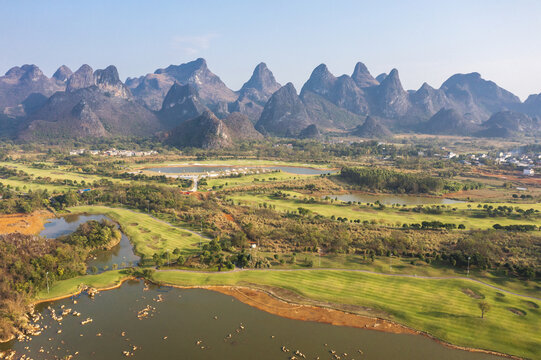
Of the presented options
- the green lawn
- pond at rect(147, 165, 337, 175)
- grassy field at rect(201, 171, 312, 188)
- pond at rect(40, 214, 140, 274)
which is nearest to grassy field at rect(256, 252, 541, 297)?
pond at rect(40, 214, 140, 274)

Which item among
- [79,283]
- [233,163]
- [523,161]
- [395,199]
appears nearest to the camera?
[79,283]

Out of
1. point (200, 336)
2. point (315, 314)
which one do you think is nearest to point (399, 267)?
point (315, 314)

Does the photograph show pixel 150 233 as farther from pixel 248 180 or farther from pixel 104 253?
pixel 248 180

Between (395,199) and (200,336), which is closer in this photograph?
(200,336)

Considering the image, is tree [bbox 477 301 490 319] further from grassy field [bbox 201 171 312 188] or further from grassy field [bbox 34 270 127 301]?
grassy field [bbox 201 171 312 188]

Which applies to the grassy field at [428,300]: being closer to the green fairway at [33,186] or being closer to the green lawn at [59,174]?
the green fairway at [33,186]

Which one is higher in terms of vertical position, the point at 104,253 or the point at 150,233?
the point at 150,233

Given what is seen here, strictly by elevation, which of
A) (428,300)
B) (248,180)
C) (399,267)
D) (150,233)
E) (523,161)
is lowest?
(428,300)

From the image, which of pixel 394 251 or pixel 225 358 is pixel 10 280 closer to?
pixel 225 358
